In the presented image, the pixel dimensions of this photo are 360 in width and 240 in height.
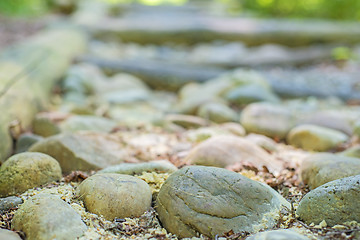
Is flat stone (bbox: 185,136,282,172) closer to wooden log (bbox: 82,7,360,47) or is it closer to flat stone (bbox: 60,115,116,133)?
flat stone (bbox: 60,115,116,133)

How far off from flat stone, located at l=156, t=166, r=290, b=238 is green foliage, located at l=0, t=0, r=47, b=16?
8257 mm

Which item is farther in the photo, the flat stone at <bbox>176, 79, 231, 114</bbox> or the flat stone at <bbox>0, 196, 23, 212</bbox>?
the flat stone at <bbox>176, 79, 231, 114</bbox>

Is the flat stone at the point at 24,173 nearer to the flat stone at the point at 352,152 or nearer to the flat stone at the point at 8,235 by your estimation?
the flat stone at the point at 8,235

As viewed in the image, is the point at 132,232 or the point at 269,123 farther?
the point at 269,123

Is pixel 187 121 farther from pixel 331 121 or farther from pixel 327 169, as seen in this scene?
pixel 327 169

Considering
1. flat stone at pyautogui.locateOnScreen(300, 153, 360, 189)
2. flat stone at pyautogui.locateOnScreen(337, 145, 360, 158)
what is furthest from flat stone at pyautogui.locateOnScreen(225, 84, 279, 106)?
flat stone at pyautogui.locateOnScreen(300, 153, 360, 189)

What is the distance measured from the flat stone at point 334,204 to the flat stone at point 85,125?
1.80m

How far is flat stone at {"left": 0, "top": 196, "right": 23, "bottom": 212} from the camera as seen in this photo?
5.65 ft

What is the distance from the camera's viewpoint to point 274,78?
15.3 ft

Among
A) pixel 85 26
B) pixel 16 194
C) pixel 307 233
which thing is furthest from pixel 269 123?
pixel 85 26

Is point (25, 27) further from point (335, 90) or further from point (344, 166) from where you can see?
point (344, 166)

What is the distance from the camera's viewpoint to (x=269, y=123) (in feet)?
10.1

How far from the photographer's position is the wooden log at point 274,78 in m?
4.23

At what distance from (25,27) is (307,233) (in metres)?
6.67
